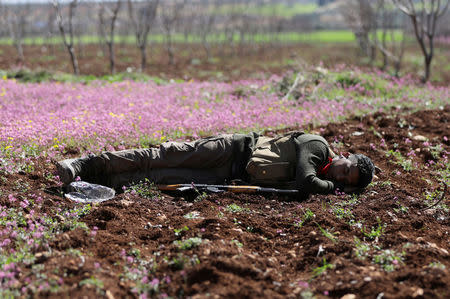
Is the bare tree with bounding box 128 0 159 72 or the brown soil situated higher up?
the bare tree with bounding box 128 0 159 72

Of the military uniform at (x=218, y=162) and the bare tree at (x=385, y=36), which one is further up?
the bare tree at (x=385, y=36)

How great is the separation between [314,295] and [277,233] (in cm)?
129

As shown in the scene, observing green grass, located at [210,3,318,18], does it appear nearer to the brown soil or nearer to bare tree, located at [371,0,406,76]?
the brown soil

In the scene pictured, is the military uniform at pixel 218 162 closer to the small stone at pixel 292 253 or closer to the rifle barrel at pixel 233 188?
the rifle barrel at pixel 233 188

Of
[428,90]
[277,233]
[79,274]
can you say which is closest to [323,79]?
[428,90]

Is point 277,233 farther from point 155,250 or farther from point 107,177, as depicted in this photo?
point 107,177

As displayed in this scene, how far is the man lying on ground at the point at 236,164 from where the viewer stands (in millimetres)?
5566

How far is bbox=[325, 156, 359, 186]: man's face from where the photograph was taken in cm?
562

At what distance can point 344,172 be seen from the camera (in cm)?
566

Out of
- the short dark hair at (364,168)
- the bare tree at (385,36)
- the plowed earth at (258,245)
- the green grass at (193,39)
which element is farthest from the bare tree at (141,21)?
the green grass at (193,39)

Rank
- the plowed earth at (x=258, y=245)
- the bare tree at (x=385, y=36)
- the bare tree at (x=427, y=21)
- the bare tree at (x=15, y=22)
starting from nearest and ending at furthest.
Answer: the plowed earth at (x=258, y=245)
the bare tree at (x=427, y=21)
the bare tree at (x=385, y=36)
the bare tree at (x=15, y=22)

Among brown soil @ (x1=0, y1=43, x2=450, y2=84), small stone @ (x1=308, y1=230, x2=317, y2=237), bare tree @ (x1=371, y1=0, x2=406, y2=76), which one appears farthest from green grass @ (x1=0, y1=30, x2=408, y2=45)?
small stone @ (x1=308, y1=230, x2=317, y2=237)

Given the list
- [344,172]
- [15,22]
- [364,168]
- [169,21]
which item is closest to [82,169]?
[344,172]

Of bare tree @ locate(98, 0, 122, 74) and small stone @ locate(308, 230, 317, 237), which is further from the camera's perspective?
bare tree @ locate(98, 0, 122, 74)
